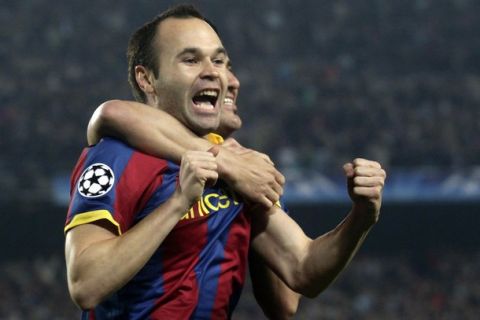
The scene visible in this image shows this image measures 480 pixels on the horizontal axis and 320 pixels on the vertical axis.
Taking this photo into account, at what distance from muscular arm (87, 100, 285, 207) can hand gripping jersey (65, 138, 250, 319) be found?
0.15ft

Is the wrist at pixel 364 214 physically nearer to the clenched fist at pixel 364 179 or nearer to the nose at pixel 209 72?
the clenched fist at pixel 364 179

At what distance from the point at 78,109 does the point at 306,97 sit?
176 inches

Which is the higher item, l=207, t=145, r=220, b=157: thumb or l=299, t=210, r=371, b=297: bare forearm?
l=207, t=145, r=220, b=157: thumb

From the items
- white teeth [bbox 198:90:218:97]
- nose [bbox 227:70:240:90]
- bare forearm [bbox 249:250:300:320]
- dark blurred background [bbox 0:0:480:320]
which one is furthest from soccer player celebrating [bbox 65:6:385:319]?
dark blurred background [bbox 0:0:480:320]

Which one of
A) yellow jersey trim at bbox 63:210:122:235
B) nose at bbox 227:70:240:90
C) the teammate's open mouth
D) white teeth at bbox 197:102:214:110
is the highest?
nose at bbox 227:70:240:90

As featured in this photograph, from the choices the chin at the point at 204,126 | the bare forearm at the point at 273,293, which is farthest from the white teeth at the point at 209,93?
the bare forearm at the point at 273,293

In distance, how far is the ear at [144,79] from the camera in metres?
3.40

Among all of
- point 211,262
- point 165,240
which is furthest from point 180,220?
point 211,262

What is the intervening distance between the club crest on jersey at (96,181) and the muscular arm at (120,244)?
0.37 feet

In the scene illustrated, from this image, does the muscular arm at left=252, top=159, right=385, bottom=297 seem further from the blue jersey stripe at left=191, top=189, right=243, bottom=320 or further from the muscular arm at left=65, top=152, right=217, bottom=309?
the muscular arm at left=65, top=152, right=217, bottom=309

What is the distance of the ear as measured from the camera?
340 centimetres

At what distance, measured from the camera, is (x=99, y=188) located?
304 cm

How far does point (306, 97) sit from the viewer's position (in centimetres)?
1819

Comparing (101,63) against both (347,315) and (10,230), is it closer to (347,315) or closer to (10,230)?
(10,230)
